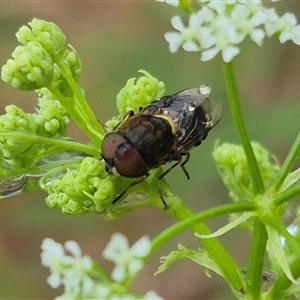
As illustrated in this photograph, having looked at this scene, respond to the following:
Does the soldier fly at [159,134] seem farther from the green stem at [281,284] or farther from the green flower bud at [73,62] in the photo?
the green stem at [281,284]

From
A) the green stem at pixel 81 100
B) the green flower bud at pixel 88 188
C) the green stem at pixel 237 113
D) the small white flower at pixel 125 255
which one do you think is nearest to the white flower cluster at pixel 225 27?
the green stem at pixel 237 113

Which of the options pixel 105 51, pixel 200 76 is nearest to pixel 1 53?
pixel 105 51

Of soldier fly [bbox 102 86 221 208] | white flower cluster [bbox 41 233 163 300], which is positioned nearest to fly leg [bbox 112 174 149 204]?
soldier fly [bbox 102 86 221 208]

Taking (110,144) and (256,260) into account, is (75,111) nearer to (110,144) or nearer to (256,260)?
(110,144)

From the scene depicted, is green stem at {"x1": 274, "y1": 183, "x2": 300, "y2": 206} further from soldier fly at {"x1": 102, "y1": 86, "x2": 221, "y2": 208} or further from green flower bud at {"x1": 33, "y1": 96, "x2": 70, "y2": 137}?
green flower bud at {"x1": 33, "y1": 96, "x2": 70, "y2": 137}

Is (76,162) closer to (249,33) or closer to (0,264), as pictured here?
(249,33)

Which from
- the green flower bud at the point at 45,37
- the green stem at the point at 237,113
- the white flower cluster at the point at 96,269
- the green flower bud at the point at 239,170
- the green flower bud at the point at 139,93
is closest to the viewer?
the white flower cluster at the point at 96,269

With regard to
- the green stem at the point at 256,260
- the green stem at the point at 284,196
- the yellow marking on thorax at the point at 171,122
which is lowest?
the green stem at the point at 256,260
